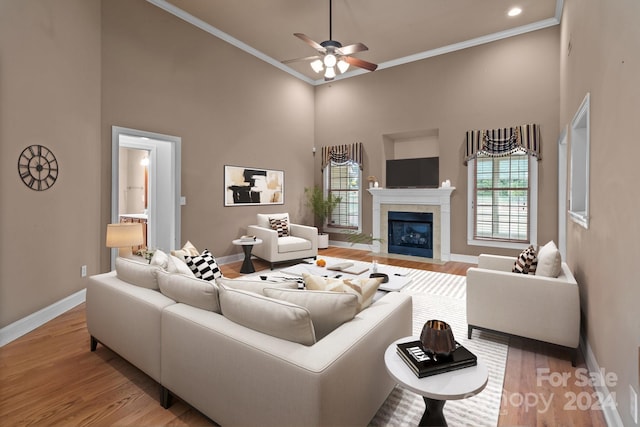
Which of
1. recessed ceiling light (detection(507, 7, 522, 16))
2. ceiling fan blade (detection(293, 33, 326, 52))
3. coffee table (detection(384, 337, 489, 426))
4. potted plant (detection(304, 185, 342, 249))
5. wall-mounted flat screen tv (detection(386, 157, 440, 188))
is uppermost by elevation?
recessed ceiling light (detection(507, 7, 522, 16))

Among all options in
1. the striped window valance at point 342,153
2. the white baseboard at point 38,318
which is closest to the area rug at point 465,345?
the white baseboard at point 38,318

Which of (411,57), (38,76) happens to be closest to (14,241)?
(38,76)

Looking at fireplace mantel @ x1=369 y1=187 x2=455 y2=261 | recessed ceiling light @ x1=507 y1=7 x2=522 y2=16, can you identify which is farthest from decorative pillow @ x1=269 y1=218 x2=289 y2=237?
recessed ceiling light @ x1=507 y1=7 x2=522 y2=16

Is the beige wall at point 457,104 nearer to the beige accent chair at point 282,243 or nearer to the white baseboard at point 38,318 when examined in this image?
the beige accent chair at point 282,243

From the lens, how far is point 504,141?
18.4ft

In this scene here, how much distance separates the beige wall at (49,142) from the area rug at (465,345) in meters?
2.36

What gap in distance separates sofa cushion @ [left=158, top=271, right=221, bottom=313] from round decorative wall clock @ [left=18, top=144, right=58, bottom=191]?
77.6 inches

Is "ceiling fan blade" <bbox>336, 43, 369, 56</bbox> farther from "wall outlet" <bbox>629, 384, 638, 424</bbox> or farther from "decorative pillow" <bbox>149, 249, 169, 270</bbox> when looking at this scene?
"wall outlet" <bbox>629, 384, 638, 424</bbox>

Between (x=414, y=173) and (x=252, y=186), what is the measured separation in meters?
3.36

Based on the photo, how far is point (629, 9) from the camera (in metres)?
1.60

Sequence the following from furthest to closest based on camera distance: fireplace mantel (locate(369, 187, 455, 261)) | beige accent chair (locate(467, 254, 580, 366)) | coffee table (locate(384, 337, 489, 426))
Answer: fireplace mantel (locate(369, 187, 455, 261)), beige accent chair (locate(467, 254, 580, 366)), coffee table (locate(384, 337, 489, 426))

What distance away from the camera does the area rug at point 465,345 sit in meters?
1.82

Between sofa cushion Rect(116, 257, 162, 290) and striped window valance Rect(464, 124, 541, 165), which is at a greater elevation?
striped window valance Rect(464, 124, 541, 165)

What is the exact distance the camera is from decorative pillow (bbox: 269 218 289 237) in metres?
Result: 6.11
